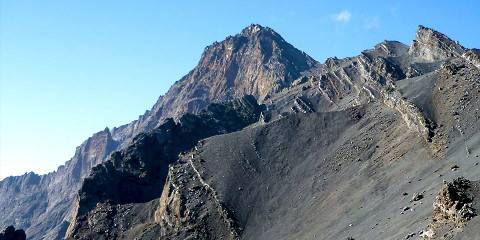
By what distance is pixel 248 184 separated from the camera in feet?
378

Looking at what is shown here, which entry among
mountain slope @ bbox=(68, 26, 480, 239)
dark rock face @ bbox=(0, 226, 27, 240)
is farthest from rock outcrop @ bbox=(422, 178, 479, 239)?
dark rock face @ bbox=(0, 226, 27, 240)

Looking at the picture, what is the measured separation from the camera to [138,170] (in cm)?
16925

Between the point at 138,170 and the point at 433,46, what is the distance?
92.0 m

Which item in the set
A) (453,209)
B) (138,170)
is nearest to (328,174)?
(453,209)

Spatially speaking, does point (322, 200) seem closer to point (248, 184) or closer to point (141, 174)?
point (248, 184)

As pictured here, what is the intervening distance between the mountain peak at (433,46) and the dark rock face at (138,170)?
67866 mm

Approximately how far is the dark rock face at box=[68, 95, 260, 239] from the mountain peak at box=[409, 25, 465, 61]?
67.9m

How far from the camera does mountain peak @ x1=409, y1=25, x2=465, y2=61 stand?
510 feet

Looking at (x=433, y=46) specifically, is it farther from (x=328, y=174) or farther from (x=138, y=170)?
(x=138, y=170)

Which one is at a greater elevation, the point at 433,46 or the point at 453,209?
the point at 433,46

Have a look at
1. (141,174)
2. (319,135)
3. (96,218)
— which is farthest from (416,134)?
(141,174)

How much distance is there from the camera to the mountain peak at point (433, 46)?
155400 millimetres

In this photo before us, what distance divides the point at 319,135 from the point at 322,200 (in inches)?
963

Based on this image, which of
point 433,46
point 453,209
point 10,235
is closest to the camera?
point 453,209
